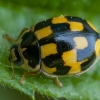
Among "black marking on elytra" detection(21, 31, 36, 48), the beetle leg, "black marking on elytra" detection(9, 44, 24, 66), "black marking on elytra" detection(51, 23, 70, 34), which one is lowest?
the beetle leg

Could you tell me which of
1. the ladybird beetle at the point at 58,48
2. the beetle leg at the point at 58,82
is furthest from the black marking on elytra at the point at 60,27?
the beetle leg at the point at 58,82

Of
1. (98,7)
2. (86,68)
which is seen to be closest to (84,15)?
(98,7)

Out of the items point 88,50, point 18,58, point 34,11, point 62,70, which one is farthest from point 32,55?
point 34,11

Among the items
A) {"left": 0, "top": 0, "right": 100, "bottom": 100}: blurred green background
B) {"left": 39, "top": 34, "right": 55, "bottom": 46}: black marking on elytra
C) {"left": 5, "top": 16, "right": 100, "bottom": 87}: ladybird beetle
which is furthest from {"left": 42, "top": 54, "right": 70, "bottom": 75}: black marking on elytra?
{"left": 0, "top": 0, "right": 100, "bottom": 100}: blurred green background

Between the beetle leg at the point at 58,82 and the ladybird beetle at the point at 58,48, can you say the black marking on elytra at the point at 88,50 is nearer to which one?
the ladybird beetle at the point at 58,48

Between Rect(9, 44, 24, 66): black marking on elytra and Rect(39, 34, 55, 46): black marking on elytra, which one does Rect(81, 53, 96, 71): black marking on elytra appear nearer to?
Rect(39, 34, 55, 46): black marking on elytra

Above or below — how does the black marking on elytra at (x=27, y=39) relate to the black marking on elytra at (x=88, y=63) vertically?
above
